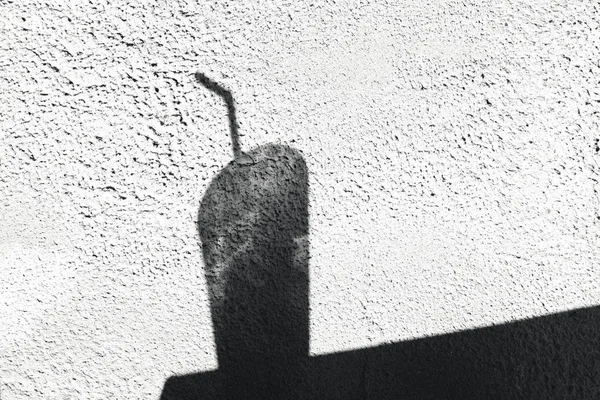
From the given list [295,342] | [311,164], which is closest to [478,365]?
[295,342]

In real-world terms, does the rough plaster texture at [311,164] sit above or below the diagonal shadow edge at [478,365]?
above

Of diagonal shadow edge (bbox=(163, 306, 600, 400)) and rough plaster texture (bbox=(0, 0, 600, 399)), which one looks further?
diagonal shadow edge (bbox=(163, 306, 600, 400))

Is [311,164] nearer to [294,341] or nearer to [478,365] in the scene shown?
[294,341]

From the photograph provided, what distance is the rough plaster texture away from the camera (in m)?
1.51

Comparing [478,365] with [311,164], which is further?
[478,365]

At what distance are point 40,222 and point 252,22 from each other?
3.11ft

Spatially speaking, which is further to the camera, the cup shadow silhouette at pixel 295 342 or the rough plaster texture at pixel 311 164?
the cup shadow silhouette at pixel 295 342

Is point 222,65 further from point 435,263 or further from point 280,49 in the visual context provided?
point 435,263

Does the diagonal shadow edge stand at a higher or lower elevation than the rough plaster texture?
lower

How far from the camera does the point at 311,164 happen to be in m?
1.62

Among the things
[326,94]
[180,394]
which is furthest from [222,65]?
[180,394]

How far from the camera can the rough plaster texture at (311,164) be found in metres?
1.51

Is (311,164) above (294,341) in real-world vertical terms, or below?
above

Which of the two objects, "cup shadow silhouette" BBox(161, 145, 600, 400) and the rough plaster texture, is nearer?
the rough plaster texture
